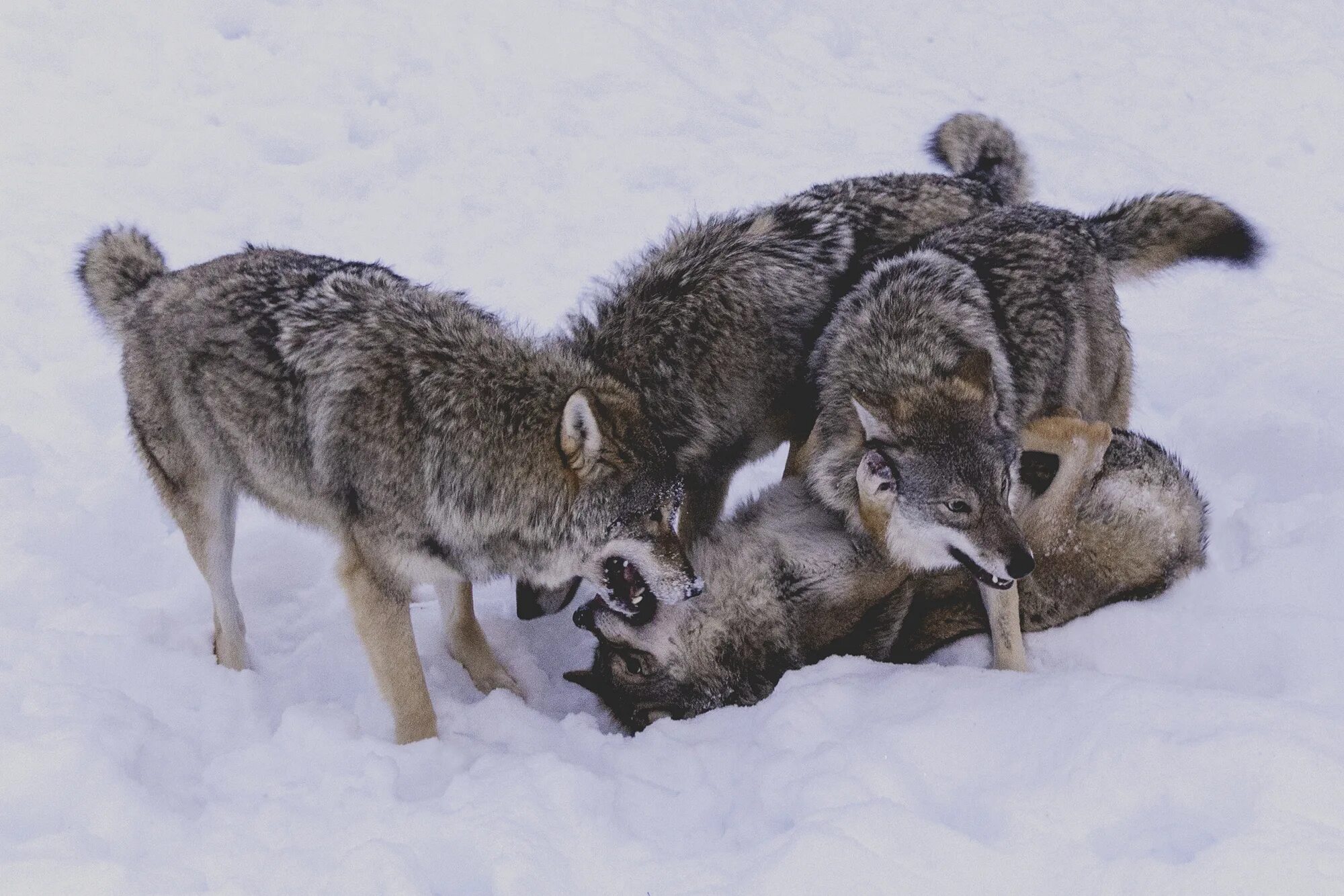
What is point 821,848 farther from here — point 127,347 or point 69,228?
point 69,228

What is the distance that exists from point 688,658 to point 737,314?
4.73ft

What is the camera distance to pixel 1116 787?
2711 mm

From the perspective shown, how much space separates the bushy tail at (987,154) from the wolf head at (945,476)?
6.54 feet

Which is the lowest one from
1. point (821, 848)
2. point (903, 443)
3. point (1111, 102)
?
point (821, 848)

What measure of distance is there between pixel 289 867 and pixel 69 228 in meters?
4.82

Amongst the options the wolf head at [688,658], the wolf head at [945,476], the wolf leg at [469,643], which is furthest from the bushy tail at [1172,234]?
the wolf leg at [469,643]

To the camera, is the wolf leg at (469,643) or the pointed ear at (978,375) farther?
the wolf leg at (469,643)

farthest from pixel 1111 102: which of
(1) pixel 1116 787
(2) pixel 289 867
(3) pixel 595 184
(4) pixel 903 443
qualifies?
(2) pixel 289 867

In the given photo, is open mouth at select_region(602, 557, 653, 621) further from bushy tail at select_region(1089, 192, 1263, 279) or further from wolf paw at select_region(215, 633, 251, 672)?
bushy tail at select_region(1089, 192, 1263, 279)

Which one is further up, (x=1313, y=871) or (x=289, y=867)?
(x=1313, y=871)

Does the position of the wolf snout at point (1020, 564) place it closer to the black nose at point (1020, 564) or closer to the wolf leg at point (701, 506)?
the black nose at point (1020, 564)

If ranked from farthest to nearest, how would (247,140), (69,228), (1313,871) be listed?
(247,140) < (69,228) < (1313,871)

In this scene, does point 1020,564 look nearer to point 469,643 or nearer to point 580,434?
point 580,434

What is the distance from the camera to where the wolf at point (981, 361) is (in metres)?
3.63
